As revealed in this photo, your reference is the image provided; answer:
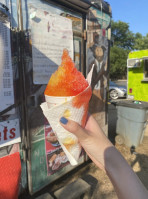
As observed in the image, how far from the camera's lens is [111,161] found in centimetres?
115

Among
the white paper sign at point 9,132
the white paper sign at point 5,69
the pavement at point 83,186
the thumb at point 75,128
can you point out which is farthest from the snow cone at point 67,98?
the pavement at point 83,186

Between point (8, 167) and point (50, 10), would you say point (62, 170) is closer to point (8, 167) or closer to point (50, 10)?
point (8, 167)

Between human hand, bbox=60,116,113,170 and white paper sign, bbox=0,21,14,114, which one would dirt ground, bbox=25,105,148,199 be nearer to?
white paper sign, bbox=0,21,14,114

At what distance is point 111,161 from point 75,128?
342 millimetres

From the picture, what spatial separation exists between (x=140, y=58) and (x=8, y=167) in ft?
23.2

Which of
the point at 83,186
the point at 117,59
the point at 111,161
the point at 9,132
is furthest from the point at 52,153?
the point at 117,59

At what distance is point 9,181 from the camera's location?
2451 millimetres

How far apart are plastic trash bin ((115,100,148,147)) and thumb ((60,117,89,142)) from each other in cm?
378

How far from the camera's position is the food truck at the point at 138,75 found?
24.4ft

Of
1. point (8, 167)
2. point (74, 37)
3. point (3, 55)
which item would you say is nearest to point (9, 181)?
point (8, 167)

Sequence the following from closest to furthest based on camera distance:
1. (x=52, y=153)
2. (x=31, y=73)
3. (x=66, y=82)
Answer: (x=66, y=82) → (x=31, y=73) → (x=52, y=153)

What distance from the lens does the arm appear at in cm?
103

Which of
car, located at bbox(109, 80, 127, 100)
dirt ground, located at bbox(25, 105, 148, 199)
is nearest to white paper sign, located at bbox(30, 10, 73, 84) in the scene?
dirt ground, located at bbox(25, 105, 148, 199)

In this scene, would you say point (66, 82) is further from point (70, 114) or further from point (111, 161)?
point (111, 161)
